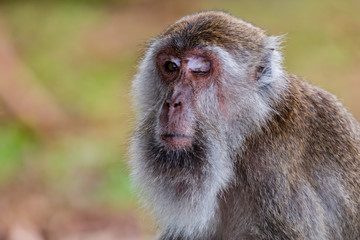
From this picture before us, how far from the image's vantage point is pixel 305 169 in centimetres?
476

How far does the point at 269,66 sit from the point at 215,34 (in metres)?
0.50

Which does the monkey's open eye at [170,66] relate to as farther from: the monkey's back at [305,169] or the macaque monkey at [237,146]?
the monkey's back at [305,169]

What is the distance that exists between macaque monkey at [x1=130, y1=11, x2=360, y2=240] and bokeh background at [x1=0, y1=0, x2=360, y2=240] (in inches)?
30.6

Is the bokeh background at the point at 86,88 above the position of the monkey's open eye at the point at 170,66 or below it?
below

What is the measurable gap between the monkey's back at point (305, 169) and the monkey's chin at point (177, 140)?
1.59 ft

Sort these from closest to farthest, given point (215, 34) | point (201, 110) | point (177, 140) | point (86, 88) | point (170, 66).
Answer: point (177, 140) → point (201, 110) → point (215, 34) → point (170, 66) → point (86, 88)

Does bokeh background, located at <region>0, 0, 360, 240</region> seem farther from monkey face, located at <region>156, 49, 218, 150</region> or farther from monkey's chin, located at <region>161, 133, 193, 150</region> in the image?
monkey's chin, located at <region>161, 133, 193, 150</region>

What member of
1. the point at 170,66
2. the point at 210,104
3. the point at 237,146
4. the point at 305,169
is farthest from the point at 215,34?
the point at 305,169

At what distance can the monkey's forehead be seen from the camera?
4.68 m

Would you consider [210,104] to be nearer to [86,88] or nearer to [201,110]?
[201,110]

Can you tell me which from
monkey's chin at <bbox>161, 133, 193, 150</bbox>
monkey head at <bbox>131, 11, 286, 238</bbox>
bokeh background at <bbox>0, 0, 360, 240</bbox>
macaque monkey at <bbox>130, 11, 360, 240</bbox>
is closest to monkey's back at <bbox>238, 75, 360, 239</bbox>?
macaque monkey at <bbox>130, 11, 360, 240</bbox>

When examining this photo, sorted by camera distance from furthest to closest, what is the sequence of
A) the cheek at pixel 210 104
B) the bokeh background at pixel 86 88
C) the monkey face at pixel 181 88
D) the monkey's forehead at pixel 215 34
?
the bokeh background at pixel 86 88 → the monkey's forehead at pixel 215 34 → the cheek at pixel 210 104 → the monkey face at pixel 181 88

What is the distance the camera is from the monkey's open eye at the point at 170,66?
475cm

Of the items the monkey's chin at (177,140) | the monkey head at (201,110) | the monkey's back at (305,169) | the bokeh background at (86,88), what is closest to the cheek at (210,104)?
the monkey head at (201,110)
